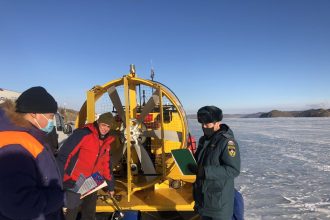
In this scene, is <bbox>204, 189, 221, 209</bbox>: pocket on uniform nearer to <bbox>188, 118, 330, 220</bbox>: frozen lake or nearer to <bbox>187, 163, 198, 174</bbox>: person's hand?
<bbox>187, 163, 198, 174</bbox>: person's hand

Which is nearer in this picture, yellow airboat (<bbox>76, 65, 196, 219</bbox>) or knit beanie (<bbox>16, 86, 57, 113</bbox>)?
knit beanie (<bbox>16, 86, 57, 113</bbox>)

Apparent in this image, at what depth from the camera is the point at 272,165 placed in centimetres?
892

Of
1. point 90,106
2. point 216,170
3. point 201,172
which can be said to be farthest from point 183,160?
point 90,106

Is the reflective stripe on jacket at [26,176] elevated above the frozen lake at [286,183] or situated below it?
above

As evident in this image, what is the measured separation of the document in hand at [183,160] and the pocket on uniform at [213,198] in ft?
0.73

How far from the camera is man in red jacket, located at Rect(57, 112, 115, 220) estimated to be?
10.2 feet

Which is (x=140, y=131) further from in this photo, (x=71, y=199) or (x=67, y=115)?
(x=67, y=115)

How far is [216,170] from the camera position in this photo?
239 cm

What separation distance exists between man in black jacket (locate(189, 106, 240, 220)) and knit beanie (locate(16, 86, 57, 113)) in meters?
1.30

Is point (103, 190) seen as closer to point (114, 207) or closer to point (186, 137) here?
point (114, 207)

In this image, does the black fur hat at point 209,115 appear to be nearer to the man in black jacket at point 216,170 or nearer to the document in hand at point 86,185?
the man in black jacket at point 216,170

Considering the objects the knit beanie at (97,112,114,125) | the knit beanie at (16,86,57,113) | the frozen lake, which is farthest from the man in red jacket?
the frozen lake

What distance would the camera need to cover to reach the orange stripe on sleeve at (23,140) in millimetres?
1379

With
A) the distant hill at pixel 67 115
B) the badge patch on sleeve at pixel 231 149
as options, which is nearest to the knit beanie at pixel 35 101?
the badge patch on sleeve at pixel 231 149
